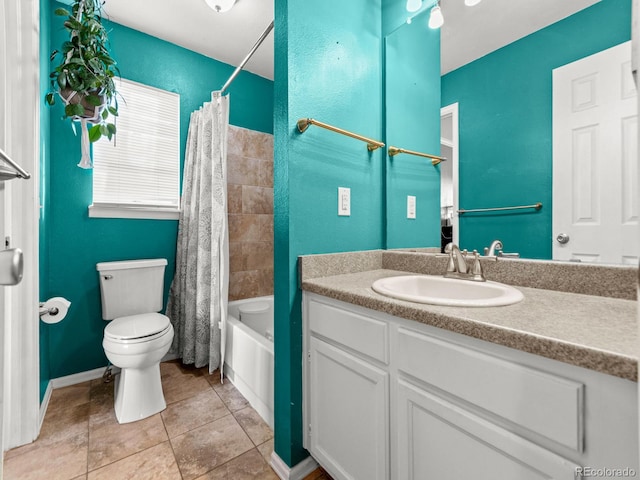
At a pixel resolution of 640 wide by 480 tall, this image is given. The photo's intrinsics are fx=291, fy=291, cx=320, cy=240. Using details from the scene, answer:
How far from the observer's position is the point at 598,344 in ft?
1.76

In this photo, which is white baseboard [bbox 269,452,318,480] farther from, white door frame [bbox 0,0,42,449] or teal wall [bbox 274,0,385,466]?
white door frame [bbox 0,0,42,449]

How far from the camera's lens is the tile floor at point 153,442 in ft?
4.15

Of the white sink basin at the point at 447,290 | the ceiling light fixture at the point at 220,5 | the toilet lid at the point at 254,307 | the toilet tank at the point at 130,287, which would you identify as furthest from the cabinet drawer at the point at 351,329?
the ceiling light fixture at the point at 220,5

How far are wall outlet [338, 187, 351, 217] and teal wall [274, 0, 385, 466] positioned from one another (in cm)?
3

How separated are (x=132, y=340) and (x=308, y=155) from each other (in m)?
1.36

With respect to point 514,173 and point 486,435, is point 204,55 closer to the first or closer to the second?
point 514,173

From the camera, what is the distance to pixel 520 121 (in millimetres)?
1046

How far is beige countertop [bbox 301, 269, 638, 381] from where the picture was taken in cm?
52

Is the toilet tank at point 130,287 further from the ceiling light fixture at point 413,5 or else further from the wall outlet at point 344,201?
the ceiling light fixture at point 413,5

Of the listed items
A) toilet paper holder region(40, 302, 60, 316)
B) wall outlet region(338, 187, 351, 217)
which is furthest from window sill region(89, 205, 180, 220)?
wall outlet region(338, 187, 351, 217)

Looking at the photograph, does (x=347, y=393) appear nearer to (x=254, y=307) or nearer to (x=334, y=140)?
(x=334, y=140)

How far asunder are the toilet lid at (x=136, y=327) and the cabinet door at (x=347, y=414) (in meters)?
1.02

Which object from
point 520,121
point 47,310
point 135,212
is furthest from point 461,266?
point 135,212

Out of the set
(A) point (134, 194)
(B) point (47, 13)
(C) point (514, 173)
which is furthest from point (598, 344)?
(B) point (47, 13)
